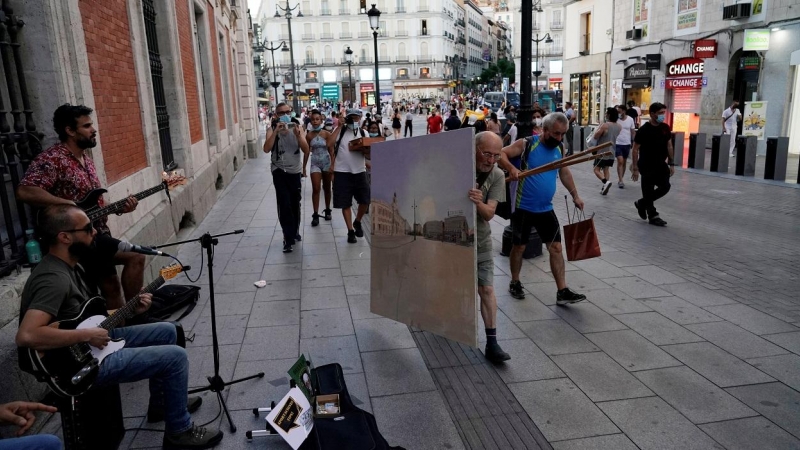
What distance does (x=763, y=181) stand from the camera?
41.2 ft

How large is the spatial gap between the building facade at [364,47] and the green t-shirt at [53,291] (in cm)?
7959

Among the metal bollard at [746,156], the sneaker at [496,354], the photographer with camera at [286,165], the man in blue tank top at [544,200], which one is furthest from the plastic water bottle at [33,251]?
the metal bollard at [746,156]

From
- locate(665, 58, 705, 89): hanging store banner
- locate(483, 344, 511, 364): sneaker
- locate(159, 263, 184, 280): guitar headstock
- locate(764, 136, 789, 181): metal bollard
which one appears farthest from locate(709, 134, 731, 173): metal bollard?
locate(159, 263, 184, 280): guitar headstock

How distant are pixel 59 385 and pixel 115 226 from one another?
3037 millimetres

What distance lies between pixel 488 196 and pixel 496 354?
123 cm

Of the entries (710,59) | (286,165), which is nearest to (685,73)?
(710,59)

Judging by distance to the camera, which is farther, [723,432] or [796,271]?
[796,271]

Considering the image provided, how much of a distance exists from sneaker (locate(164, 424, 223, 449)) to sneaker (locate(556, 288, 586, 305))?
352 cm

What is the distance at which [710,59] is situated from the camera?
20.3 metres

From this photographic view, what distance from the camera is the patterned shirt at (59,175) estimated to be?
152 inches

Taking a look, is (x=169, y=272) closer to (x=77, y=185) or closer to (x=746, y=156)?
(x=77, y=185)

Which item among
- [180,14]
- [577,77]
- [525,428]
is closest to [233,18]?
[180,14]

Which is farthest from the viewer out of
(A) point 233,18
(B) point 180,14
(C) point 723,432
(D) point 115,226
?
(A) point 233,18

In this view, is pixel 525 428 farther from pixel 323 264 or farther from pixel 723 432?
pixel 323 264
